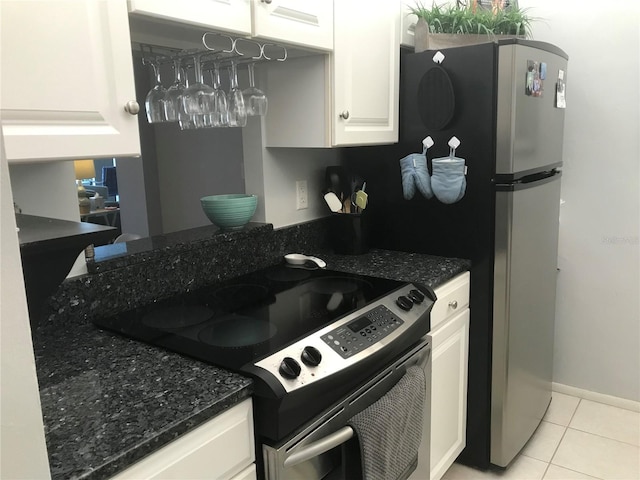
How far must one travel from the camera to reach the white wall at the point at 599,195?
234cm

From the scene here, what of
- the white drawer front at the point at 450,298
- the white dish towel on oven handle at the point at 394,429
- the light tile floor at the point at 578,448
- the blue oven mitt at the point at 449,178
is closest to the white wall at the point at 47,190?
the white dish towel on oven handle at the point at 394,429

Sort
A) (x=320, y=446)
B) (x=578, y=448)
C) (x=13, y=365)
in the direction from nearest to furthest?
(x=13, y=365), (x=320, y=446), (x=578, y=448)

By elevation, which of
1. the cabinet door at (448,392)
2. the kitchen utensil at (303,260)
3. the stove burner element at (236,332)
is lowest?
the cabinet door at (448,392)

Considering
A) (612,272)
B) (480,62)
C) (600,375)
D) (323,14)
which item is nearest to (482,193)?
(480,62)

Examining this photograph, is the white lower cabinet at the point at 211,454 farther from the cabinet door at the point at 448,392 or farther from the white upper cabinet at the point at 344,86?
the white upper cabinet at the point at 344,86

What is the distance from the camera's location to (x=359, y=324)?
1434mm

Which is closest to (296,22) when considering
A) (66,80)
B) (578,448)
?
(66,80)

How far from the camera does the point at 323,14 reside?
1.63 meters

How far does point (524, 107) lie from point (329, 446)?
4.38 feet

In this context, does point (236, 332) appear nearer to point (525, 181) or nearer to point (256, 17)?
point (256, 17)

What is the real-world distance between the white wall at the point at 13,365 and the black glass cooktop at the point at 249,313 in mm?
552

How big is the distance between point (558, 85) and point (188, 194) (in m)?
1.82

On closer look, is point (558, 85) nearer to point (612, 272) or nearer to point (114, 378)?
point (612, 272)

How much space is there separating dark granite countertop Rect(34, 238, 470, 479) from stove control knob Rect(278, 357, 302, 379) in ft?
0.26
